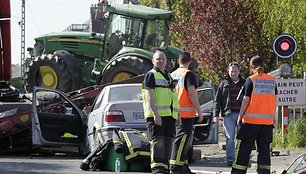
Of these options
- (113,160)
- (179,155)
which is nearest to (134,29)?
(113,160)

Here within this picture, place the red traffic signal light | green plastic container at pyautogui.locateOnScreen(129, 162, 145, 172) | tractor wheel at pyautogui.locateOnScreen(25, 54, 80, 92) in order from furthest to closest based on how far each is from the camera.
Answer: tractor wheel at pyautogui.locateOnScreen(25, 54, 80, 92) → the red traffic signal light → green plastic container at pyautogui.locateOnScreen(129, 162, 145, 172)

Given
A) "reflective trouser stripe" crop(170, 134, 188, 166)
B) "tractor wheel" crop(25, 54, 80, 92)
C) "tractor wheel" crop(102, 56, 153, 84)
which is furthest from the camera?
"tractor wheel" crop(25, 54, 80, 92)

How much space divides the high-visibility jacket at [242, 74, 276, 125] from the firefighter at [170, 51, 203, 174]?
82 centimetres

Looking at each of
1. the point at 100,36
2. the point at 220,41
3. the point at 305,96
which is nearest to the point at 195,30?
the point at 220,41

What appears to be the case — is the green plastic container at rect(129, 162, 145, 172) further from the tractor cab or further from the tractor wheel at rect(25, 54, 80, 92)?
the tractor wheel at rect(25, 54, 80, 92)

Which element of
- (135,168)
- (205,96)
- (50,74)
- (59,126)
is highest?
(205,96)

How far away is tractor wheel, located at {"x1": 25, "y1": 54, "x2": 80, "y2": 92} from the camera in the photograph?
25438 millimetres

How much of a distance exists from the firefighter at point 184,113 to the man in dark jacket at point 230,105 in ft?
7.72

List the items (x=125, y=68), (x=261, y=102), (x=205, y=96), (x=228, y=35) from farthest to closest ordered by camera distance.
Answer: (x=228, y=35) → (x=125, y=68) → (x=205, y=96) → (x=261, y=102)

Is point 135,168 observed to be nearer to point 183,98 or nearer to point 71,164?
point 183,98

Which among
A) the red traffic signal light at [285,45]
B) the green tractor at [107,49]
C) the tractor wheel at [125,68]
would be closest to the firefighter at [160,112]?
the red traffic signal light at [285,45]

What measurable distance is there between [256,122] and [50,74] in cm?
1257

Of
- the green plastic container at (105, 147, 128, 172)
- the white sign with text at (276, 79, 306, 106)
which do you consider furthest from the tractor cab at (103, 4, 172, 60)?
the green plastic container at (105, 147, 128, 172)

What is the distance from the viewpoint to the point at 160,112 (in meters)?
13.8
